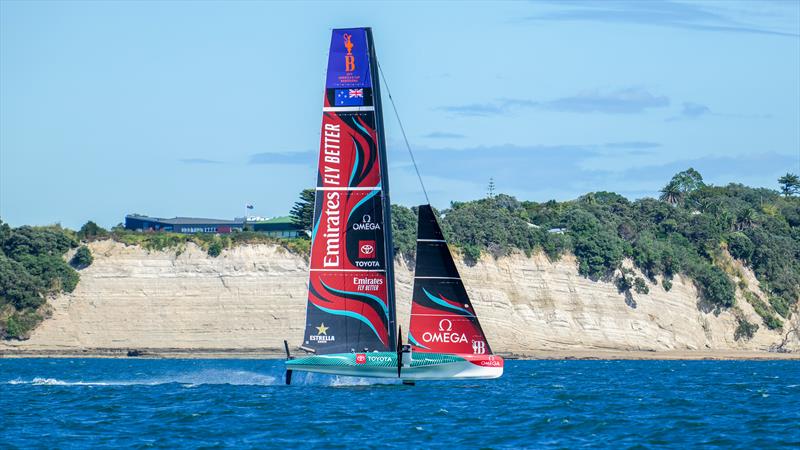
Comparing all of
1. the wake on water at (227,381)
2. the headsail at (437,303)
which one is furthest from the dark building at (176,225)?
the headsail at (437,303)

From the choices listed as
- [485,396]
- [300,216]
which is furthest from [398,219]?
[485,396]

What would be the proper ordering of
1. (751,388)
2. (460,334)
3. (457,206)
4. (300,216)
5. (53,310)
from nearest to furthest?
(460,334) → (751,388) → (53,310) → (300,216) → (457,206)

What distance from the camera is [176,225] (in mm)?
106438

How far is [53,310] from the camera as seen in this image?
85.5m

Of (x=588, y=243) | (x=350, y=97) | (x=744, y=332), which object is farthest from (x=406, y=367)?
(x=744, y=332)

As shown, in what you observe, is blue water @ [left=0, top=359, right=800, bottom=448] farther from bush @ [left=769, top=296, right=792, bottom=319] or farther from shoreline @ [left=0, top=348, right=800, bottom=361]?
bush @ [left=769, top=296, right=792, bottom=319]

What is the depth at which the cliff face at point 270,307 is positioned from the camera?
3359 inches

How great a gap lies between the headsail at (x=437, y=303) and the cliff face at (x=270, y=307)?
4241cm

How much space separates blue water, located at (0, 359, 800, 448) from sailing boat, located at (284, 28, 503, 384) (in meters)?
1.14

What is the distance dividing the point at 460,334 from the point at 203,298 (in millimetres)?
48919

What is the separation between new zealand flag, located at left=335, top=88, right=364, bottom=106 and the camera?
39.2 m

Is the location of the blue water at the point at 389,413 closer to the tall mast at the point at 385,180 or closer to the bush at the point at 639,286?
the tall mast at the point at 385,180

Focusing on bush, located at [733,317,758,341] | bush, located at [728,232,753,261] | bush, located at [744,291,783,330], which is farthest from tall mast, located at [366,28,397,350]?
bush, located at [728,232,753,261]

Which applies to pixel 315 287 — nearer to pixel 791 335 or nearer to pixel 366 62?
pixel 366 62
